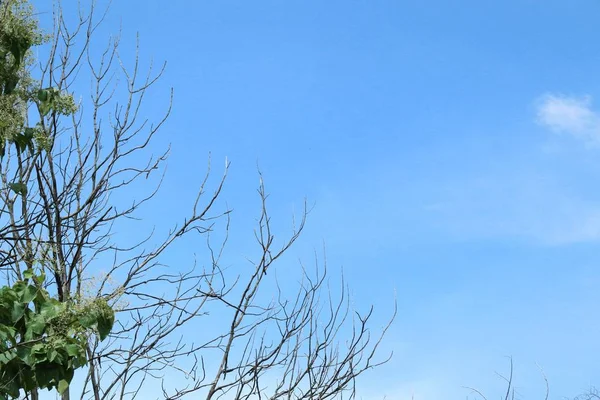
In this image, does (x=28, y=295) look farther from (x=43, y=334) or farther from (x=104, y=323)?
(x=104, y=323)

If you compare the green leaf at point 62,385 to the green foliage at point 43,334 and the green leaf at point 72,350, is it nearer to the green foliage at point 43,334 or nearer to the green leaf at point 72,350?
the green foliage at point 43,334

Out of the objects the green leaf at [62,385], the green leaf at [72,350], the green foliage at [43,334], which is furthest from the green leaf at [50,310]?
the green leaf at [62,385]

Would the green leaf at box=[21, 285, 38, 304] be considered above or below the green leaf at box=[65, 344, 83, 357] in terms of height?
above

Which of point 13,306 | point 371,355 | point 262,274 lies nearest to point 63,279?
point 262,274

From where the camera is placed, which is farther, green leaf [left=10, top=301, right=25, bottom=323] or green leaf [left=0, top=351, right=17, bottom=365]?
green leaf [left=10, top=301, right=25, bottom=323]

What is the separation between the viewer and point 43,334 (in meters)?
3.36

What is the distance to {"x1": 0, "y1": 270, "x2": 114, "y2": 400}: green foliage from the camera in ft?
10.6

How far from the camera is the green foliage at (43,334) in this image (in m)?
3.24

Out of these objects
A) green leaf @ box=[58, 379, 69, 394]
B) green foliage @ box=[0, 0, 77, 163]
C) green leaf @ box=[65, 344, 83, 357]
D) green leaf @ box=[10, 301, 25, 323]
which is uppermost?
green foliage @ box=[0, 0, 77, 163]

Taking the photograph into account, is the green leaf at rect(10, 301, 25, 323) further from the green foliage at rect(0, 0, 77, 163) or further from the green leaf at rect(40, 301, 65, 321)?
the green foliage at rect(0, 0, 77, 163)

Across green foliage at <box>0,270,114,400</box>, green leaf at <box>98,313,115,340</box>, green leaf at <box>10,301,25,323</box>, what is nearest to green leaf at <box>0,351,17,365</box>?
green foliage at <box>0,270,114,400</box>

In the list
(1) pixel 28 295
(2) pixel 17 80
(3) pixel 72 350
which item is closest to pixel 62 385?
(3) pixel 72 350

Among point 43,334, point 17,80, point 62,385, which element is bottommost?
point 62,385

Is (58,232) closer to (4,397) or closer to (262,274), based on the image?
(262,274)
